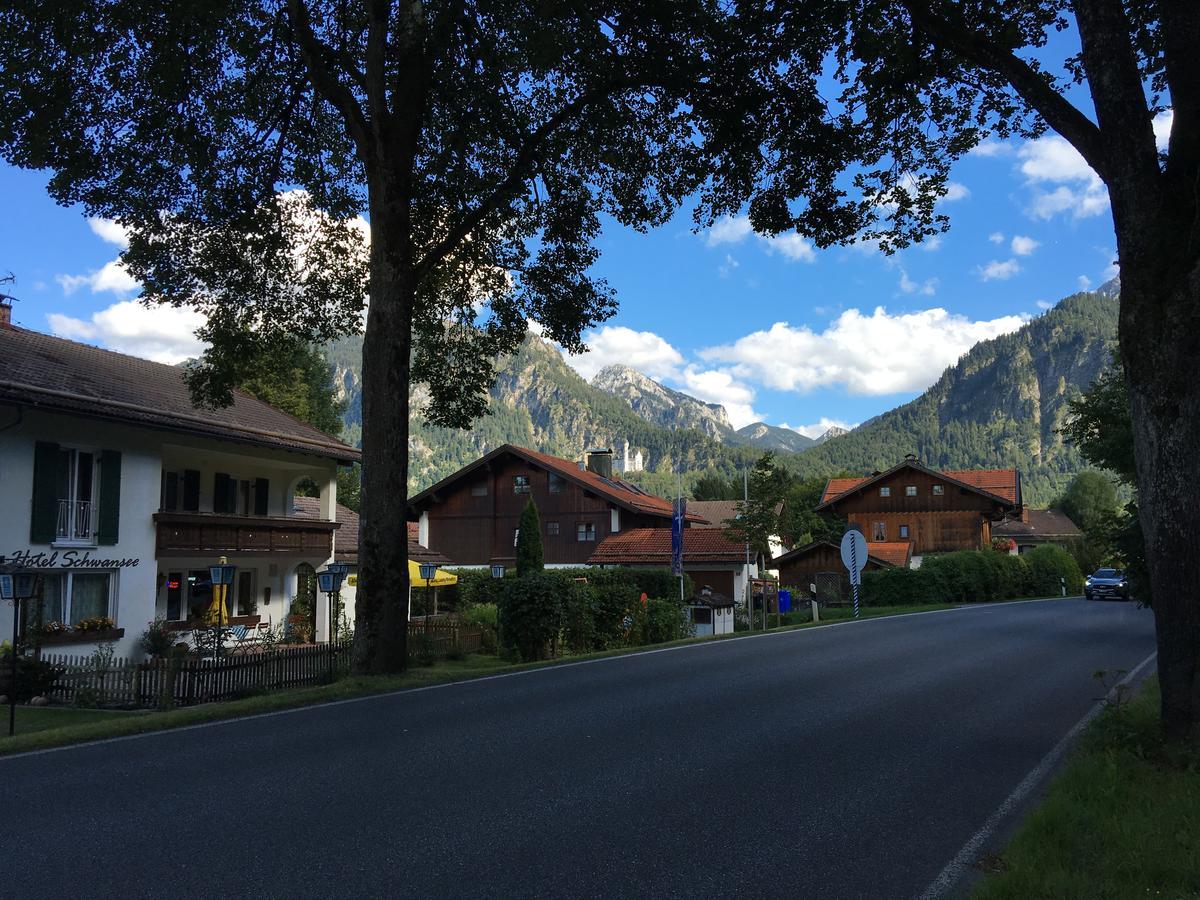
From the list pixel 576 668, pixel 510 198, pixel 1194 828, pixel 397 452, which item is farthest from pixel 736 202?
pixel 1194 828

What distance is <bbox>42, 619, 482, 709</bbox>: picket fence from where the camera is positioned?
48.9 ft

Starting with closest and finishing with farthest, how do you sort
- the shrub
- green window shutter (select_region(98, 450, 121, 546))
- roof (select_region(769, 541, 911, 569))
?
the shrub → green window shutter (select_region(98, 450, 121, 546)) → roof (select_region(769, 541, 911, 569))

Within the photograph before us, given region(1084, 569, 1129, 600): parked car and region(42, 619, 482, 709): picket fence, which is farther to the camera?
region(1084, 569, 1129, 600): parked car

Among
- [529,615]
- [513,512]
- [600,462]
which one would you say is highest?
[600,462]

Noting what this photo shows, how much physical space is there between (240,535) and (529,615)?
433 inches

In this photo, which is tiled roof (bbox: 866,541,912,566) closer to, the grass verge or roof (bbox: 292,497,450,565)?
roof (bbox: 292,497,450,565)

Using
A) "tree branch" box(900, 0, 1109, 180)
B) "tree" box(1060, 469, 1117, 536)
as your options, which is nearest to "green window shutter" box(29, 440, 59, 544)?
"tree branch" box(900, 0, 1109, 180)

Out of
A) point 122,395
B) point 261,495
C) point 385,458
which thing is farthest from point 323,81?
point 261,495

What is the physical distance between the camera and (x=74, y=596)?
67.6 ft

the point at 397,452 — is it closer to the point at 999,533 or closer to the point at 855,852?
the point at 855,852

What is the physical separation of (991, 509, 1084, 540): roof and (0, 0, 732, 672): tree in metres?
90.9

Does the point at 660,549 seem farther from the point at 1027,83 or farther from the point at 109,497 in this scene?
the point at 1027,83

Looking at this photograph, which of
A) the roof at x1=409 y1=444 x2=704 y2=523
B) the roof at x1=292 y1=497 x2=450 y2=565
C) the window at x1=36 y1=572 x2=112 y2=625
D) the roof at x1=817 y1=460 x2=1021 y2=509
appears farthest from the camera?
the roof at x1=817 y1=460 x2=1021 y2=509

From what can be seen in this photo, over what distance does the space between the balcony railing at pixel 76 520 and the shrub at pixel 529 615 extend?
32.5ft
